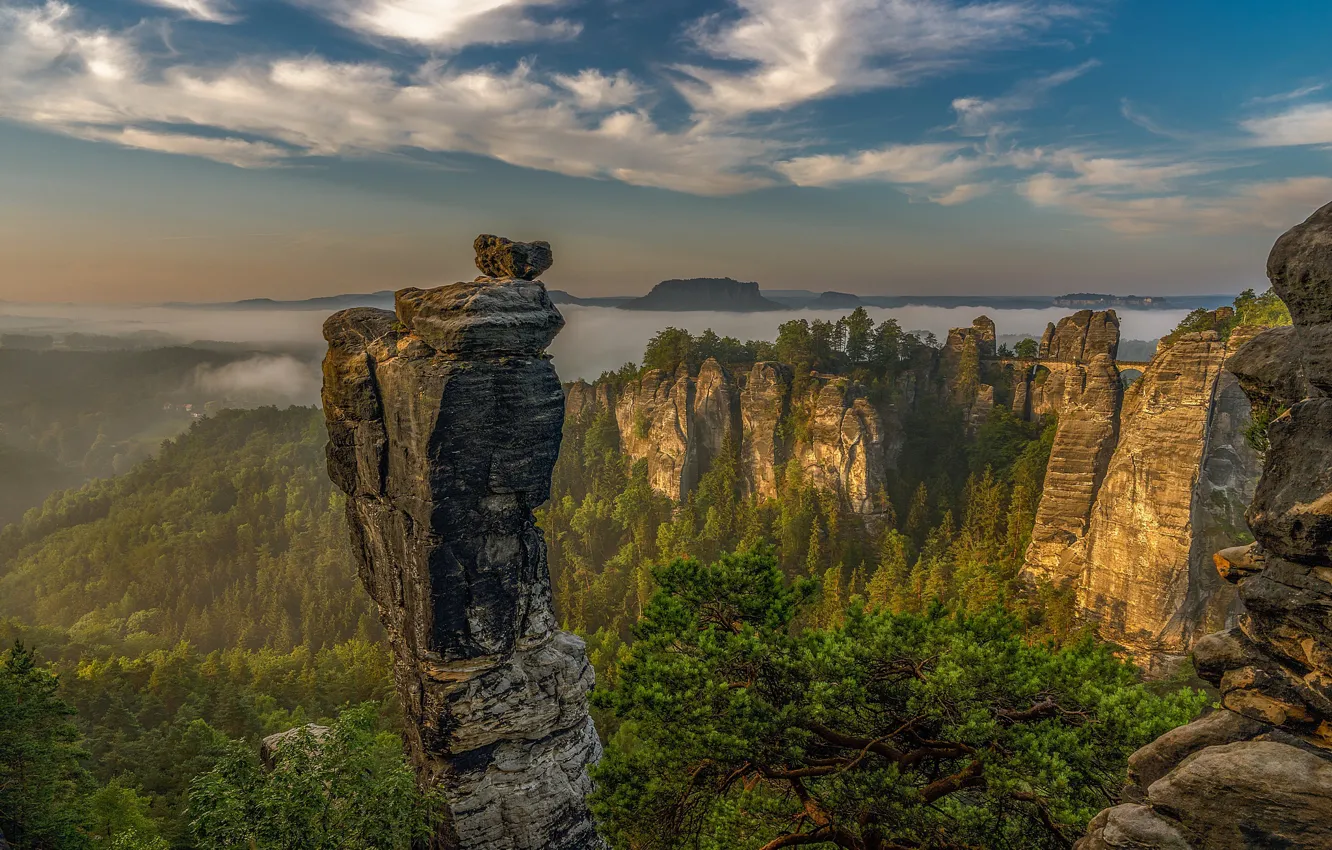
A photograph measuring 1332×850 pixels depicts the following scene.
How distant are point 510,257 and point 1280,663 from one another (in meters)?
17.2

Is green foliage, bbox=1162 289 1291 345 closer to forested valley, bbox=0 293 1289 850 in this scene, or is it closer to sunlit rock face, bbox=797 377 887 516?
forested valley, bbox=0 293 1289 850

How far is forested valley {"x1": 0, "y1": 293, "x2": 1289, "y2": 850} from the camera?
9.68 meters

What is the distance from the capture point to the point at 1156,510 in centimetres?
3519

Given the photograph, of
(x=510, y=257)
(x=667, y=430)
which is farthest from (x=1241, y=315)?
(x=510, y=257)

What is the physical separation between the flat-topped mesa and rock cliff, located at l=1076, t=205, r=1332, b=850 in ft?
46.4

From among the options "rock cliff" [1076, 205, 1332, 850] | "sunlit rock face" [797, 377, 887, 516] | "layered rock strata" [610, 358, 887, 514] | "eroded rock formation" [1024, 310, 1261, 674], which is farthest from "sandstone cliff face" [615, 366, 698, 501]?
"rock cliff" [1076, 205, 1332, 850]

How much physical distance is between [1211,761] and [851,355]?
200ft

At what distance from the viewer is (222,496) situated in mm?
104250

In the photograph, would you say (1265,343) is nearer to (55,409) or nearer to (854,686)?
(854,686)

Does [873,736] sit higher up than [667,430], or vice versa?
[873,736]

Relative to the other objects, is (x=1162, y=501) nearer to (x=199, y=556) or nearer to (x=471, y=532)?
(x=471, y=532)

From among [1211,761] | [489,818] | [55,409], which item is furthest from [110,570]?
[55,409]

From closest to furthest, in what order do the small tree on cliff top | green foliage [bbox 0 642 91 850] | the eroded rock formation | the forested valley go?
the small tree on cliff top → the forested valley → green foliage [bbox 0 642 91 850] → the eroded rock formation

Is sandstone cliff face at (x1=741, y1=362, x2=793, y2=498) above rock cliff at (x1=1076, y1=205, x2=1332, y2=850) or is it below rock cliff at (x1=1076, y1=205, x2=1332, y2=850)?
below
